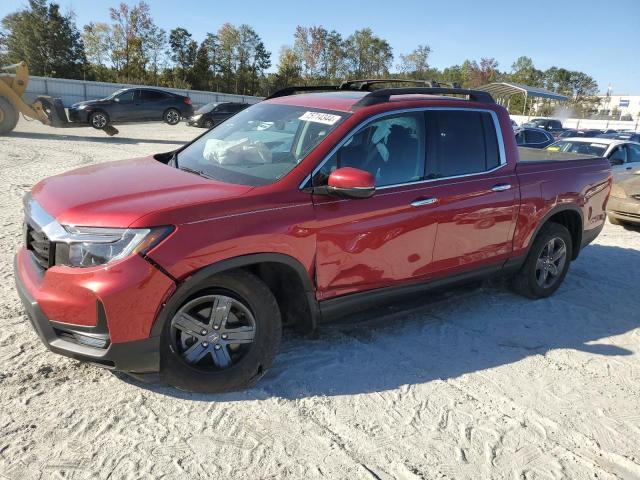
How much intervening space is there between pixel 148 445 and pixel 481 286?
3.75 m

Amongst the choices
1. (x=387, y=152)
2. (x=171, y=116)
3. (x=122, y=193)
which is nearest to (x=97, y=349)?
(x=122, y=193)

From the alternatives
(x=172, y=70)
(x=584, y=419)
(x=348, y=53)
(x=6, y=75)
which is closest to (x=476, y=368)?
(x=584, y=419)

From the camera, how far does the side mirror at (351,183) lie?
3182 mm

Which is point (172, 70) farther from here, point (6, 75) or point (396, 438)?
point (396, 438)

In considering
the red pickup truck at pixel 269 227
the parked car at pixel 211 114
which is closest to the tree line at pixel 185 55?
the parked car at pixel 211 114

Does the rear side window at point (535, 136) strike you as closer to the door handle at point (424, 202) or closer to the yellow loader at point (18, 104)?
the door handle at point (424, 202)

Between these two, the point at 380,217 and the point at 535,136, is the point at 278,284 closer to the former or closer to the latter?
the point at 380,217

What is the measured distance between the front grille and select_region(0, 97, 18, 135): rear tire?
1584 centimetres

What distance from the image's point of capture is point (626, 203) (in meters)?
9.18

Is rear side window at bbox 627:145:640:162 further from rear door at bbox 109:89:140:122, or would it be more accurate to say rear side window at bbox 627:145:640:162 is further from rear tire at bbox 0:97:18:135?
rear tire at bbox 0:97:18:135

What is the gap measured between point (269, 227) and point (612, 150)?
423 inches

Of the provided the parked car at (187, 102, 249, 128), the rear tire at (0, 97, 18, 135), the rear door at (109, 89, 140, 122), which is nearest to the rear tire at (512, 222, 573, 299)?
the rear tire at (0, 97, 18, 135)

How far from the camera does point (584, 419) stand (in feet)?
10.7

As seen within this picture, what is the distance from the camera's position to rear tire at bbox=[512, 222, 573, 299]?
5.08 meters
